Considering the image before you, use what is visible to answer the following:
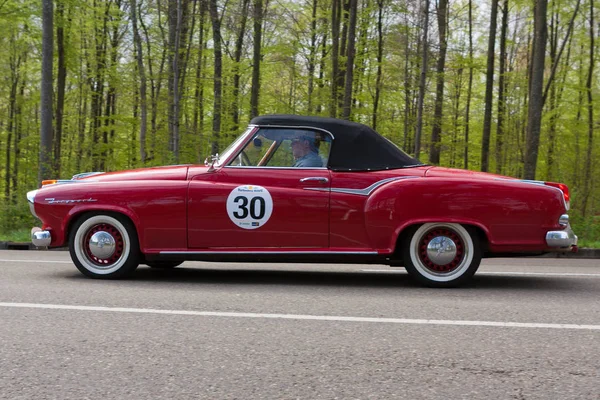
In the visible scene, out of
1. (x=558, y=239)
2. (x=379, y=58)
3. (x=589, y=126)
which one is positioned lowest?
(x=558, y=239)

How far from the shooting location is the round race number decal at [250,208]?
619 centimetres

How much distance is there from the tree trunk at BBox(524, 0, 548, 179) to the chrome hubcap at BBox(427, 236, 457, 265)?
8.31m

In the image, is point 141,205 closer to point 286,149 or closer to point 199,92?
point 286,149

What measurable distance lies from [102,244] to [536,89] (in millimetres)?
10047

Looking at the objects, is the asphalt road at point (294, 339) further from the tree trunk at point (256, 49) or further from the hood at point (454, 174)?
the tree trunk at point (256, 49)

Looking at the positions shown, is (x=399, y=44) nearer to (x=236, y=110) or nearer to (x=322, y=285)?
(x=236, y=110)

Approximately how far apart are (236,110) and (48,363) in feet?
74.9

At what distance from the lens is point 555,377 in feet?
10.5

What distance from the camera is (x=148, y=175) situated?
21.7ft

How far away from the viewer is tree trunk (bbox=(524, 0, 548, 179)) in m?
13.2

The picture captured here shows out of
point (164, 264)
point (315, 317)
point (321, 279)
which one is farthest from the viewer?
point (164, 264)

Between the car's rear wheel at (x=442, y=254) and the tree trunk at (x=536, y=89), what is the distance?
8.24m

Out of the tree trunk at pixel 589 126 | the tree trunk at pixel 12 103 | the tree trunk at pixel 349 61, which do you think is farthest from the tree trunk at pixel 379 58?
the tree trunk at pixel 12 103

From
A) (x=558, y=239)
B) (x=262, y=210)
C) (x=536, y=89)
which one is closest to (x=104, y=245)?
(x=262, y=210)
